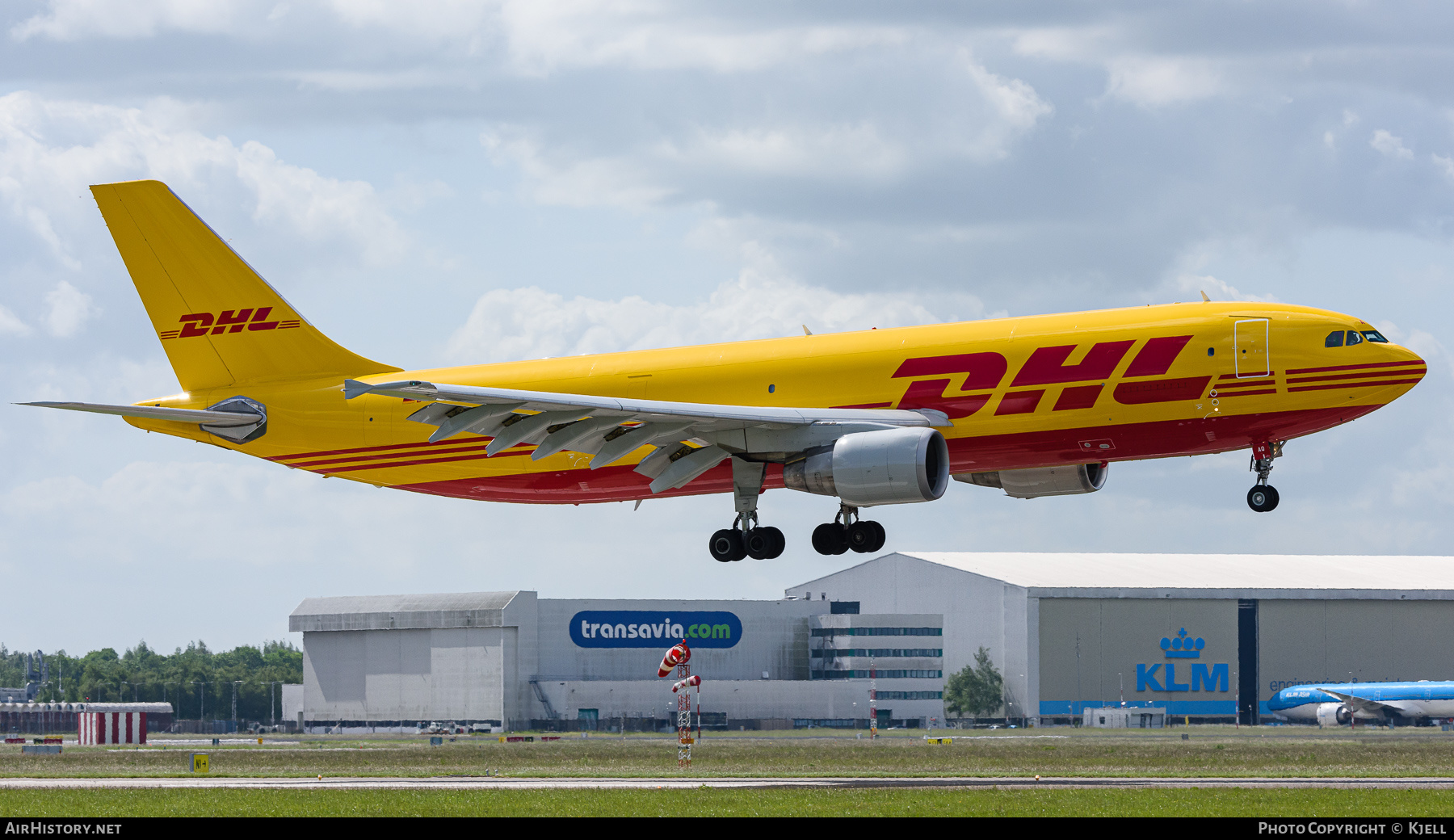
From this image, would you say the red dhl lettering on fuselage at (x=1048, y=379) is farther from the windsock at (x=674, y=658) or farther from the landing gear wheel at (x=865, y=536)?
the windsock at (x=674, y=658)

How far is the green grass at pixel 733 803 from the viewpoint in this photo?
1676 inches

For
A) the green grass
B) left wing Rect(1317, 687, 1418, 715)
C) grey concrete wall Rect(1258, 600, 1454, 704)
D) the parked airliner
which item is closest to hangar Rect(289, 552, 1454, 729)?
grey concrete wall Rect(1258, 600, 1454, 704)

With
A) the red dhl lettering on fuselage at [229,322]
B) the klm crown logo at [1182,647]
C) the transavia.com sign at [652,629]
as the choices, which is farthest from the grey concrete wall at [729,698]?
the red dhl lettering on fuselage at [229,322]

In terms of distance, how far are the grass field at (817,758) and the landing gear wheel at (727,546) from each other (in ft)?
46.6

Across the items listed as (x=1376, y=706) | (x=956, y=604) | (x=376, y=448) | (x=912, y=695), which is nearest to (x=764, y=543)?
(x=376, y=448)

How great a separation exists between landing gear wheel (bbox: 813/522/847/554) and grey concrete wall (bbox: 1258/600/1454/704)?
118m

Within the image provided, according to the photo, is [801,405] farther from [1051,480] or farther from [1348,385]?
[1348,385]

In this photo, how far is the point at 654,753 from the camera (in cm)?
8312

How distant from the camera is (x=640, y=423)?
47000 mm

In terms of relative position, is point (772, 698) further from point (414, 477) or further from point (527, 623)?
point (414, 477)

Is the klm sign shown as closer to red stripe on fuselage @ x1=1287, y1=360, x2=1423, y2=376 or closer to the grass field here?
the grass field

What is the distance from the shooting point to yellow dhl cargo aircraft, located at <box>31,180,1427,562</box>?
43406 millimetres

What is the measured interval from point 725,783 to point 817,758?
2239 cm
